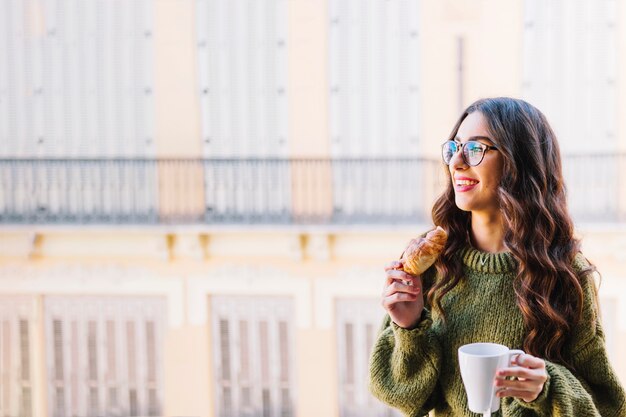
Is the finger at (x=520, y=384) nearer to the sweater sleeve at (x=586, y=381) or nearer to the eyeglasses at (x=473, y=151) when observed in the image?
the sweater sleeve at (x=586, y=381)

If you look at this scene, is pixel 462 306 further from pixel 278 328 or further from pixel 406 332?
pixel 278 328

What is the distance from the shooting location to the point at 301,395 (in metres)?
4.30

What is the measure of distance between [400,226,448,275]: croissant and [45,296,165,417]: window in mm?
3601

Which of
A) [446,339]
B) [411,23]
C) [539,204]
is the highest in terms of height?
[411,23]

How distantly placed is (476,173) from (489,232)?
3.6 inches

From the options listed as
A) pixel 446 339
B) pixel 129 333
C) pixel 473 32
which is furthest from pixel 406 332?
pixel 129 333

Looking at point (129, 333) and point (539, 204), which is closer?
point (539, 204)

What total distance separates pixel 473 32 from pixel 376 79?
1.76 feet

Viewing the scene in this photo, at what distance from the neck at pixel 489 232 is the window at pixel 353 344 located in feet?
10.8

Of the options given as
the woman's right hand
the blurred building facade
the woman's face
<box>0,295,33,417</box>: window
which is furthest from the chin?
<box>0,295,33,417</box>: window

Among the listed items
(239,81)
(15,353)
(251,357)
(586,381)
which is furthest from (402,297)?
(15,353)

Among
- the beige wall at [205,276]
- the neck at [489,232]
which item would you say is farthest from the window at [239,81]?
the neck at [489,232]

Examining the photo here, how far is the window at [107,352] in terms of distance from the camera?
173 inches

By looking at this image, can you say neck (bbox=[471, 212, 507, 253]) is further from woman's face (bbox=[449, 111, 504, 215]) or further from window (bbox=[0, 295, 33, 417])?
window (bbox=[0, 295, 33, 417])
